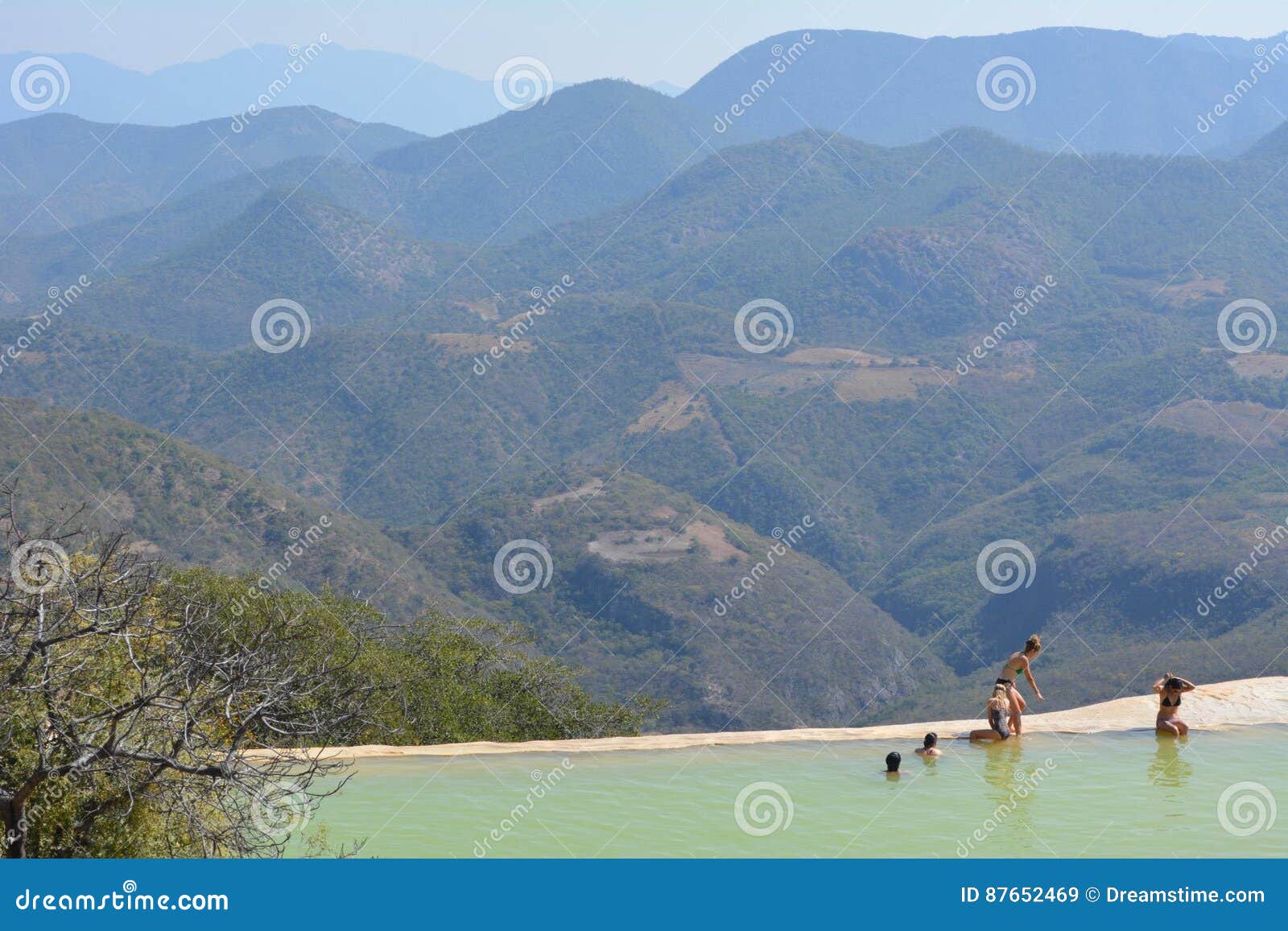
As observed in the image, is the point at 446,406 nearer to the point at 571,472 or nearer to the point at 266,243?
→ the point at 571,472

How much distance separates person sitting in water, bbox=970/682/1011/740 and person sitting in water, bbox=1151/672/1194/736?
1.77 metres

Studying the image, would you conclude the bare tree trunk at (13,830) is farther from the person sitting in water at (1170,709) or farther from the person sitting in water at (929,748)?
the person sitting in water at (1170,709)

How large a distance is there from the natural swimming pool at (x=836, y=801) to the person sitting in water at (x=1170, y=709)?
0.69 feet

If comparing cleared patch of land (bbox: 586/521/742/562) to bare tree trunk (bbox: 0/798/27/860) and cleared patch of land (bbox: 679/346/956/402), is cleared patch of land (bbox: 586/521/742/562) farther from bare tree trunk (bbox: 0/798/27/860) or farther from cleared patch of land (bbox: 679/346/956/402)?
bare tree trunk (bbox: 0/798/27/860)

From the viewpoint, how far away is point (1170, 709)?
603 inches

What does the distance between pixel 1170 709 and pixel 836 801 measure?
511 centimetres

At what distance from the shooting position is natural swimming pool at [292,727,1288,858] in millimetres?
10680

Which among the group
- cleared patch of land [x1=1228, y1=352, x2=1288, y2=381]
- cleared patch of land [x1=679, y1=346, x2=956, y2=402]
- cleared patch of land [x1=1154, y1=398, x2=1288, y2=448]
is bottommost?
cleared patch of land [x1=679, y1=346, x2=956, y2=402]

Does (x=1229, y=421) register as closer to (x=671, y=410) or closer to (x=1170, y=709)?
(x=671, y=410)

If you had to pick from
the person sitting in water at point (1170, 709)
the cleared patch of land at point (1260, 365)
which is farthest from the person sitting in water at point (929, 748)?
the cleared patch of land at point (1260, 365)

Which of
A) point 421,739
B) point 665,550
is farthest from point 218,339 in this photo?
point 421,739

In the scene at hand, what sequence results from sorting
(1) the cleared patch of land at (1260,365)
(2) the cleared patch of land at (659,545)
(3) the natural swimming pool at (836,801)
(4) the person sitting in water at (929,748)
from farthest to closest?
(1) the cleared patch of land at (1260,365) → (2) the cleared patch of land at (659,545) → (4) the person sitting in water at (929,748) → (3) the natural swimming pool at (836,801)

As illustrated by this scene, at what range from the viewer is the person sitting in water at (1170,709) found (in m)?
15.2

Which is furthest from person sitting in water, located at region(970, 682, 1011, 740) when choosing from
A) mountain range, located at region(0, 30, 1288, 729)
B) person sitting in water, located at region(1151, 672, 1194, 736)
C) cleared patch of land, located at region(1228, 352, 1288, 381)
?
cleared patch of land, located at region(1228, 352, 1288, 381)
